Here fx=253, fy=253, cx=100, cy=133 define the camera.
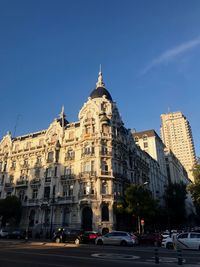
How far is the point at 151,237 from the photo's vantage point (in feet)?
105

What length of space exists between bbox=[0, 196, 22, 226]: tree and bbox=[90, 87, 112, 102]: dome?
26282mm

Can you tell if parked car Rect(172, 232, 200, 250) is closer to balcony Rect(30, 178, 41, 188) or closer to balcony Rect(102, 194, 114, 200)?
balcony Rect(102, 194, 114, 200)

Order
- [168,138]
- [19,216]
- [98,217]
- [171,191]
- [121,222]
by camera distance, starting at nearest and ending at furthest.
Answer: [98,217] < [121,222] < [19,216] < [171,191] < [168,138]

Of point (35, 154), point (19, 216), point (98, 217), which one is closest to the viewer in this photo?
point (98, 217)

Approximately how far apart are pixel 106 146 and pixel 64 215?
1443cm

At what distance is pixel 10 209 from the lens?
45.0 meters

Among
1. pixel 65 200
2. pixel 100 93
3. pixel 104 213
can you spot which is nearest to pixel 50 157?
pixel 65 200

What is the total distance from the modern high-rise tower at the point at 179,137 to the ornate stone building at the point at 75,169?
410 feet

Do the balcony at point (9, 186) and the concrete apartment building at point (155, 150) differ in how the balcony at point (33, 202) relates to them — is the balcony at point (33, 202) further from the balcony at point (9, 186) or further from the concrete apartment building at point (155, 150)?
the concrete apartment building at point (155, 150)

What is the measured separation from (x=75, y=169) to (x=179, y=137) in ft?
474

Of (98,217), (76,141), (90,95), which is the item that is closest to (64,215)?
(98,217)

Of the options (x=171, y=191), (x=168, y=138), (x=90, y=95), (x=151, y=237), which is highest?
(x=168, y=138)

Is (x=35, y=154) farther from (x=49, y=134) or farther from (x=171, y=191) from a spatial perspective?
(x=171, y=191)

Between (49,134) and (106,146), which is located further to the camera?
(49,134)
